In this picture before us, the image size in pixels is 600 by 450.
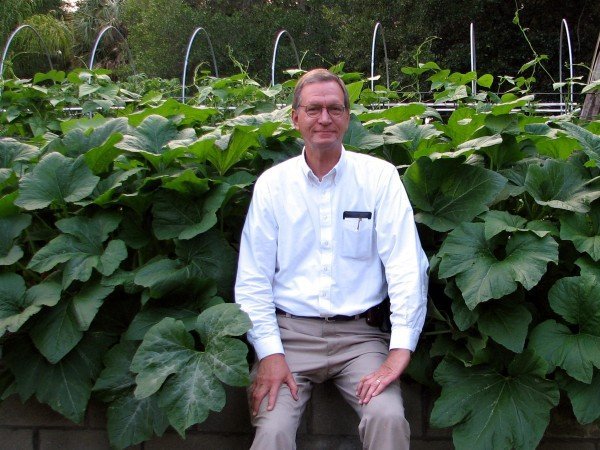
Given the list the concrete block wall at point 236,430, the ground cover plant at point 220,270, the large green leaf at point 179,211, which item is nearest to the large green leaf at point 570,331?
the ground cover plant at point 220,270

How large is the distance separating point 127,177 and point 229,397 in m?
0.89

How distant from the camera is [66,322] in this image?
2.68 metres

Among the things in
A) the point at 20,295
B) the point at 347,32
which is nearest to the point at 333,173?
the point at 20,295

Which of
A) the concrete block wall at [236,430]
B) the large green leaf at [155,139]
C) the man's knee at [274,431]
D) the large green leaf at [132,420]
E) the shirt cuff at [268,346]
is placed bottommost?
the concrete block wall at [236,430]

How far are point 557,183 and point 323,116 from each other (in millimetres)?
900

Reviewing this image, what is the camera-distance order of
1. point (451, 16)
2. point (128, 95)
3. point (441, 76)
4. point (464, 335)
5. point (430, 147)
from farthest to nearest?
1. point (451, 16)
2. point (128, 95)
3. point (441, 76)
4. point (430, 147)
5. point (464, 335)

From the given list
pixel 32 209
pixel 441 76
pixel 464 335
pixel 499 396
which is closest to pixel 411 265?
pixel 464 335

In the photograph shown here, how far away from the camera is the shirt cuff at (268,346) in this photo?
2.60 m

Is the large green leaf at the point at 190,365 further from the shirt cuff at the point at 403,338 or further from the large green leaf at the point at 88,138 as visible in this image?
the large green leaf at the point at 88,138

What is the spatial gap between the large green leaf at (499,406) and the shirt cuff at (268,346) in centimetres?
55

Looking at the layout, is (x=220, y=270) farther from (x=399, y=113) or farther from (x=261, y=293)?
(x=399, y=113)

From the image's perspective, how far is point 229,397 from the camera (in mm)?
2818

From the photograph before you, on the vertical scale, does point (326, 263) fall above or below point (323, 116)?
below

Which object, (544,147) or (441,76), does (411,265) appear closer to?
(544,147)
